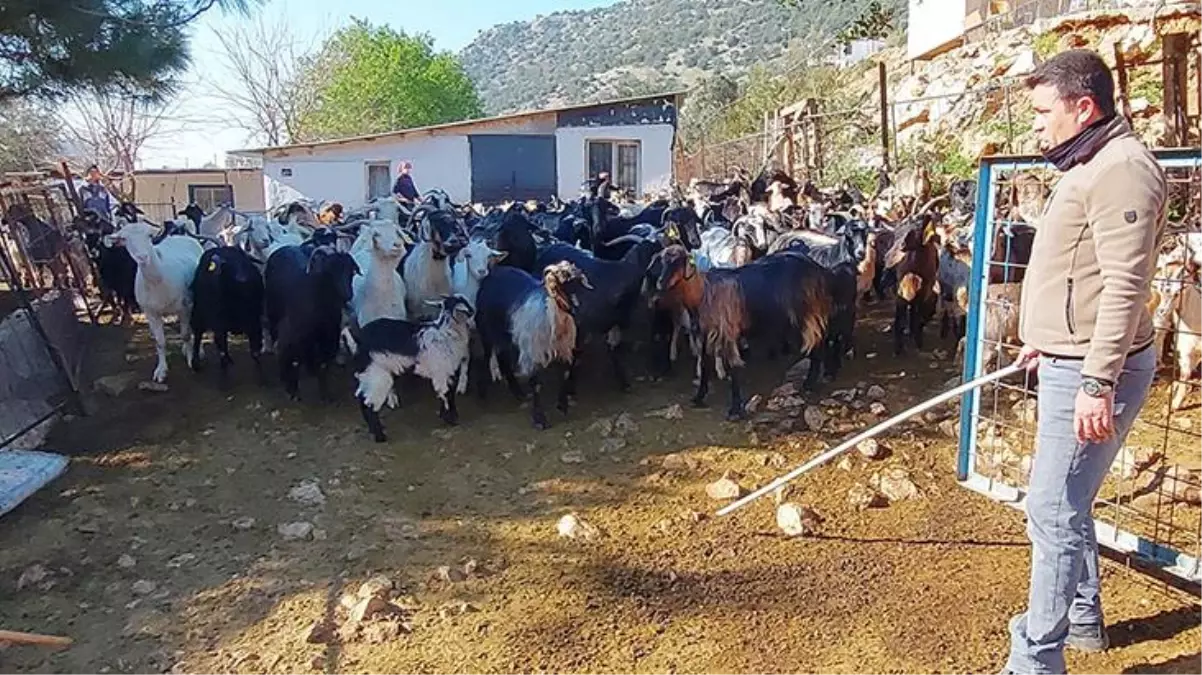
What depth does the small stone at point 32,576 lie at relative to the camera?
441 cm

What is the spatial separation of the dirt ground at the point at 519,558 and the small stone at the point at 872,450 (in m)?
0.05

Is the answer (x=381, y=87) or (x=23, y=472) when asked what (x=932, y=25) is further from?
(x=23, y=472)

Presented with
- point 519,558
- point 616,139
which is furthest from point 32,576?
point 616,139

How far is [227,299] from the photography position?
743 centimetres

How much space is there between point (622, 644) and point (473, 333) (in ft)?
12.1

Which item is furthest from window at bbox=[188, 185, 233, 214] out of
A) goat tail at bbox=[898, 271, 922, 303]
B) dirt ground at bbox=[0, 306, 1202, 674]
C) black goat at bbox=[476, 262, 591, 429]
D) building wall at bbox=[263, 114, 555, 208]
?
goat tail at bbox=[898, 271, 922, 303]

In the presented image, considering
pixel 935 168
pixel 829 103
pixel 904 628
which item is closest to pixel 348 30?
pixel 829 103

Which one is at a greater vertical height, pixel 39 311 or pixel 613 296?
pixel 613 296

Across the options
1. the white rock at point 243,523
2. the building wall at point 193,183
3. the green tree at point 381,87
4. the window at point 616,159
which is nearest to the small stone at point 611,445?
the white rock at point 243,523

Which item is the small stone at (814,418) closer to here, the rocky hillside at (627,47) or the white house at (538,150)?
the white house at (538,150)

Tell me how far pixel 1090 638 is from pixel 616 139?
65.5 ft

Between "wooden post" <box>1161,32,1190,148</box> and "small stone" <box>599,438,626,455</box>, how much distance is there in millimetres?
5840

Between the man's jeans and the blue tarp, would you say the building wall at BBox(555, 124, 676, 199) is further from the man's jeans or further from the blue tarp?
the man's jeans

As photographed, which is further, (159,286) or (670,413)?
(159,286)
